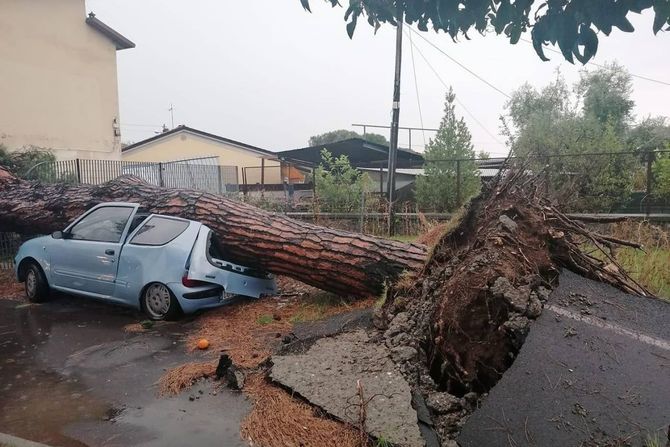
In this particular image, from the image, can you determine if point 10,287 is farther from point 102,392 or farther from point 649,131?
point 649,131

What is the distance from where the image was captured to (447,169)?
47.5ft

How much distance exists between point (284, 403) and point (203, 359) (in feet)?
5.30

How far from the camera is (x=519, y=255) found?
12.9 feet

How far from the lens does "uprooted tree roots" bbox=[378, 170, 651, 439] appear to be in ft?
11.7

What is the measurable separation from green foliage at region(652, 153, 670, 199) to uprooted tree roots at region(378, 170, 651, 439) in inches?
325

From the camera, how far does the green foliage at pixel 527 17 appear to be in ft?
6.18

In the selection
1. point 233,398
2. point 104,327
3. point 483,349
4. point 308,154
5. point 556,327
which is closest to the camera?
point 556,327

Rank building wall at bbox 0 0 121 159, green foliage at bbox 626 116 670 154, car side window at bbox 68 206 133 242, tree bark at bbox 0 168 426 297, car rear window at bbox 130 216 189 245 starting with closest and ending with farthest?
1. tree bark at bbox 0 168 426 297
2. car rear window at bbox 130 216 189 245
3. car side window at bbox 68 206 133 242
4. building wall at bbox 0 0 121 159
5. green foliage at bbox 626 116 670 154

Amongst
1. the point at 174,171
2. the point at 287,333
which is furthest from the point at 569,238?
the point at 174,171

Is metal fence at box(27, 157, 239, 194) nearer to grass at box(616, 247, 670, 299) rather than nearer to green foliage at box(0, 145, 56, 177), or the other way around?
green foliage at box(0, 145, 56, 177)

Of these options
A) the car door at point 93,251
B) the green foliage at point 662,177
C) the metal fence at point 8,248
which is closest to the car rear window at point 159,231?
the car door at point 93,251

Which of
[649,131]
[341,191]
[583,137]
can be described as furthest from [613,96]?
[341,191]

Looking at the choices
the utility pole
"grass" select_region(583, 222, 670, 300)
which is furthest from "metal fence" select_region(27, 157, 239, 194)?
"grass" select_region(583, 222, 670, 300)

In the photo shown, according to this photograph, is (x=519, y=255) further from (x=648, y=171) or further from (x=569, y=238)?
(x=648, y=171)
